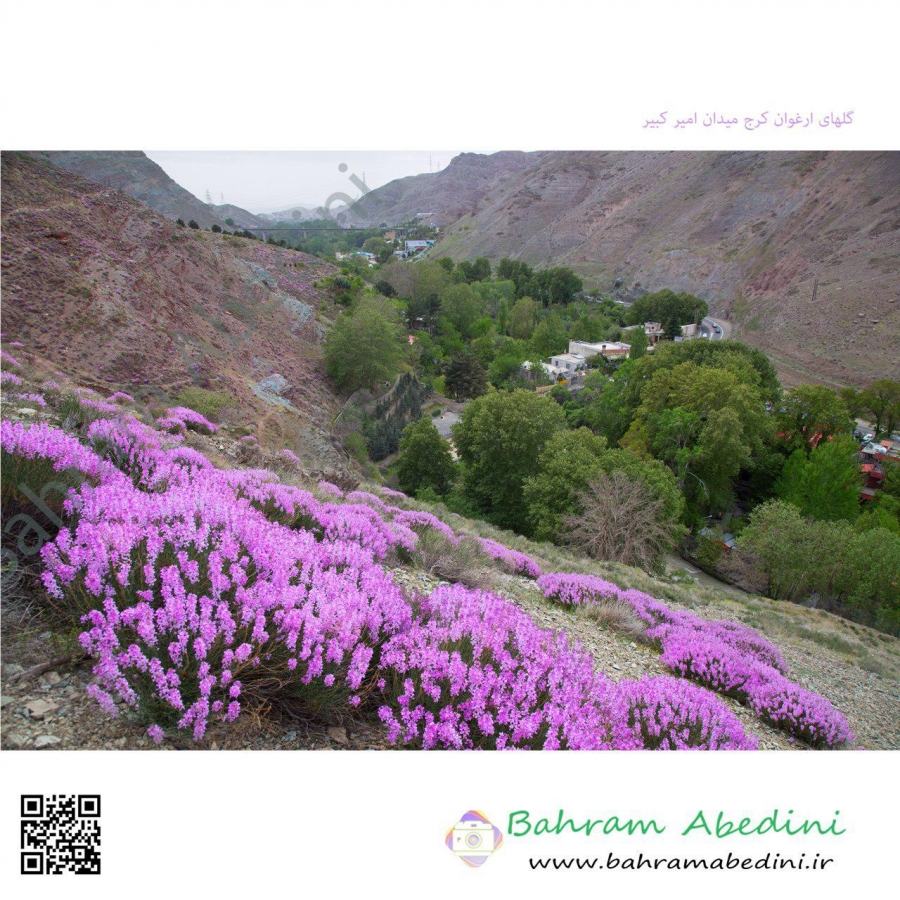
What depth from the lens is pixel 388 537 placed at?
5270 millimetres

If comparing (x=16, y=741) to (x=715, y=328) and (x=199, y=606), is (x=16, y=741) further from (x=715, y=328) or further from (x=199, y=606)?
(x=715, y=328)

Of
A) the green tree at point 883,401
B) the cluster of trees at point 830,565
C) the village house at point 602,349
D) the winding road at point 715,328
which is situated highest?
the winding road at point 715,328

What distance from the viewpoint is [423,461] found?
29734 mm


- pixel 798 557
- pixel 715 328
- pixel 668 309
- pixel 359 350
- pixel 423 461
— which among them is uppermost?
pixel 668 309

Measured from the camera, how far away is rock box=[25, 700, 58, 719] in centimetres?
221

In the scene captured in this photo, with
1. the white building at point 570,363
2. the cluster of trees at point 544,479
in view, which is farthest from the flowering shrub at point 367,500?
the white building at point 570,363

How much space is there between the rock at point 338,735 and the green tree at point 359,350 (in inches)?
920

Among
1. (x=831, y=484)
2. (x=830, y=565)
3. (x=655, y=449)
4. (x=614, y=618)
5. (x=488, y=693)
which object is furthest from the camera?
(x=655, y=449)

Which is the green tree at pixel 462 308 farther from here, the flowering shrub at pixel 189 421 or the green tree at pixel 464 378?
the flowering shrub at pixel 189 421

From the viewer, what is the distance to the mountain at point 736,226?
8.14 meters

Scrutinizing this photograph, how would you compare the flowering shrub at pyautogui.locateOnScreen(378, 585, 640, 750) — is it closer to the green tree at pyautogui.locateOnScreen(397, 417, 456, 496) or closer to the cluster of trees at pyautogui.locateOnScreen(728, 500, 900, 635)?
the cluster of trees at pyautogui.locateOnScreen(728, 500, 900, 635)
